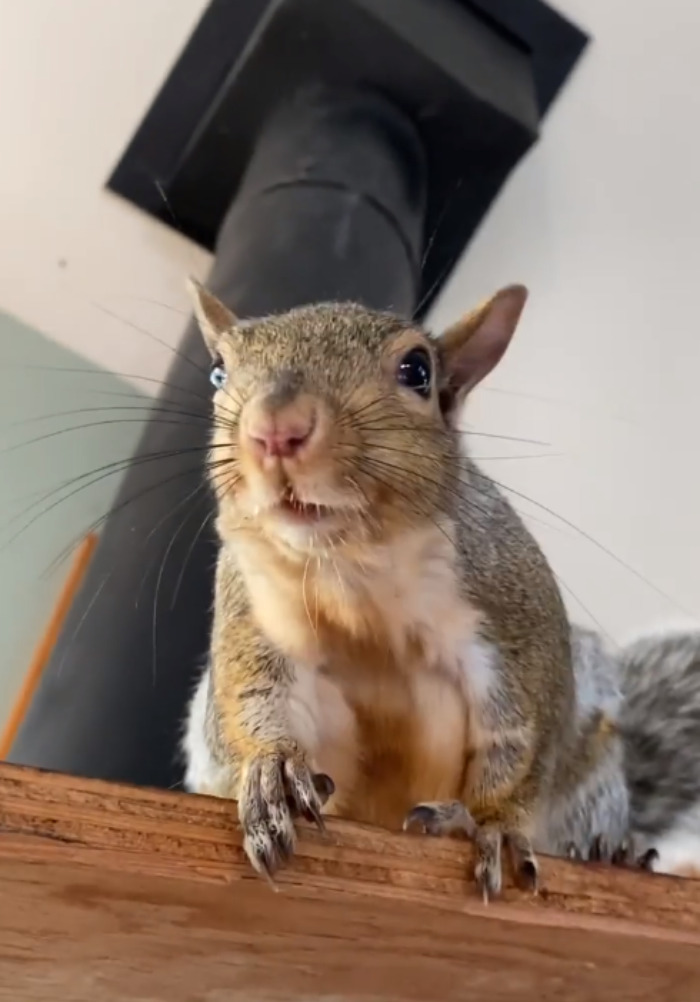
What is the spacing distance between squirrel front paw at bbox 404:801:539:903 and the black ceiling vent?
36.9 inches

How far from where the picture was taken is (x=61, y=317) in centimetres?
213

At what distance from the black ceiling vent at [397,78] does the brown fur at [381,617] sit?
2.30ft

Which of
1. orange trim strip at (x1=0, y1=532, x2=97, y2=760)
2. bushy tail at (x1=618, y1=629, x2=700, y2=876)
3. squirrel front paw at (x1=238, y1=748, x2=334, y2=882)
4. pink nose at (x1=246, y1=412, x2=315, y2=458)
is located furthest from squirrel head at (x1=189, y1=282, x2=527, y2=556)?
orange trim strip at (x1=0, y1=532, x2=97, y2=760)

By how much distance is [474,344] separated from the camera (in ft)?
3.26

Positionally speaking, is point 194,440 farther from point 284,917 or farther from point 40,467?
point 284,917

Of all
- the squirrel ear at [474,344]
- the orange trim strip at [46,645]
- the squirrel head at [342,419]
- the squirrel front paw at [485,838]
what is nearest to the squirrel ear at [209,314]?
the squirrel head at [342,419]

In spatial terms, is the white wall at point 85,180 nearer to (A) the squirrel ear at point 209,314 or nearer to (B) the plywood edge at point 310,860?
(A) the squirrel ear at point 209,314

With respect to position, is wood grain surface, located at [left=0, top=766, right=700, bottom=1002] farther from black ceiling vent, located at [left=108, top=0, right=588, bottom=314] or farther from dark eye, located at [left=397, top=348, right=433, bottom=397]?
black ceiling vent, located at [left=108, top=0, right=588, bottom=314]

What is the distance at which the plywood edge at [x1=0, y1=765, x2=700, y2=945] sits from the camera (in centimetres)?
56

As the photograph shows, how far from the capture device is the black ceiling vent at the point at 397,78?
1.61 meters

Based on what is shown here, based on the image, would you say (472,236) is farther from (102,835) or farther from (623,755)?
(102,835)

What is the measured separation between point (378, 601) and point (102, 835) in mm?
327

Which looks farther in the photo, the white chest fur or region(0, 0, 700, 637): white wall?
region(0, 0, 700, 637): white wall

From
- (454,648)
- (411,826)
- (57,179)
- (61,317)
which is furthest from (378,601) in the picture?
(61,317)
